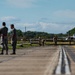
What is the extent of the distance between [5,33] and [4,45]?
1.01 metres

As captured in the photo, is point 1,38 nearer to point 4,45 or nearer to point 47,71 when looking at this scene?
point 4,45

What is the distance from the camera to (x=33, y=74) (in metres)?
13.0

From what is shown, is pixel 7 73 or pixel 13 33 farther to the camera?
pixel 13 33

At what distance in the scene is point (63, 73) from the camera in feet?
44.2

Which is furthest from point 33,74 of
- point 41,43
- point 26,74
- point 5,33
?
point 41,43

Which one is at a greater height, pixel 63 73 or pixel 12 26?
pixel 12 26

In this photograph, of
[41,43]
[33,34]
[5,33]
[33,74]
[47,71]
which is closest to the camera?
[33,74]

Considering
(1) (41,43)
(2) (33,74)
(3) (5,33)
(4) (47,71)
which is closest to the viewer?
(2) (33,74)

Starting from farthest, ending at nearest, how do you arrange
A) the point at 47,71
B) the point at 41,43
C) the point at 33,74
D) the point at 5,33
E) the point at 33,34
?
the point at 33,34, the point at 41,43, the point at 5,33, the point at 47,71, the point at 33,74

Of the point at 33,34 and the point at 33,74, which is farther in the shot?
the point at 33,34

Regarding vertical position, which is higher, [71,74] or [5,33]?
[5,33]

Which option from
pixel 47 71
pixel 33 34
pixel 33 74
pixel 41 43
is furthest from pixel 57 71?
pixel 33 34

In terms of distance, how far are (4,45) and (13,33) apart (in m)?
1.04

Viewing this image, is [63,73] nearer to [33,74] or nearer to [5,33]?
[33,74]
